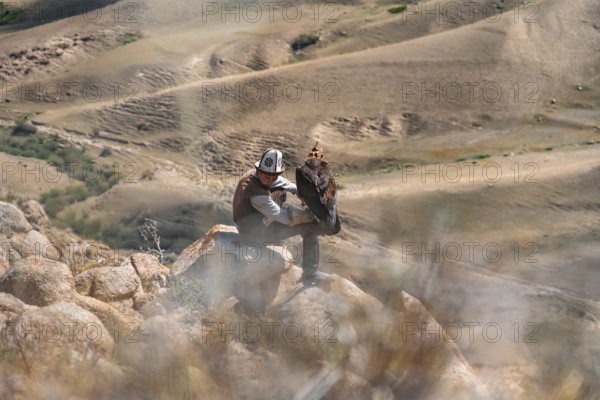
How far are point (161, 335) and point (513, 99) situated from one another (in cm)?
1929

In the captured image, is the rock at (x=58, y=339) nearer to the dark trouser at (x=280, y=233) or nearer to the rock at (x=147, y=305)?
the rock at (x=147, y=305)

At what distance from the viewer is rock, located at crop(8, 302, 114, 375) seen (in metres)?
5.72

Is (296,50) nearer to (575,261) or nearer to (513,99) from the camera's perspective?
(513,99)

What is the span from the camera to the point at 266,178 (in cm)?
675

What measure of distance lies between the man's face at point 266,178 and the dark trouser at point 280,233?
22 centimetres

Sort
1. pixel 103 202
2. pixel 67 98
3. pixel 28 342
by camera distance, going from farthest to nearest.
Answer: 1. pixel 67 98
2. pixel 103 202
3. pixel 28 342

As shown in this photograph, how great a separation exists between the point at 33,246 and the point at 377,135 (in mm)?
14120

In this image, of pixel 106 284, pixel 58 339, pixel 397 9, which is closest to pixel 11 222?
pixel 106 284

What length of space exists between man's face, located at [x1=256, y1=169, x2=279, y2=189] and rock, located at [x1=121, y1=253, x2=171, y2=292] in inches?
59.0

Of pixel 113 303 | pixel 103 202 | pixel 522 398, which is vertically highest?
pixel 113 303

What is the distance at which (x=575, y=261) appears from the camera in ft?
45.4

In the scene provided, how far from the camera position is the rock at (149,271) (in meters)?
7.62

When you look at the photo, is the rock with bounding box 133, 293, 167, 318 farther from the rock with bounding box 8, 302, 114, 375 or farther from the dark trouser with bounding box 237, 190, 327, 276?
the dark trouser with bounding box 237, 190, 327, 276

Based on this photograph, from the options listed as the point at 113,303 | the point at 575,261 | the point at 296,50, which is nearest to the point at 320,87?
the point at 296,50
